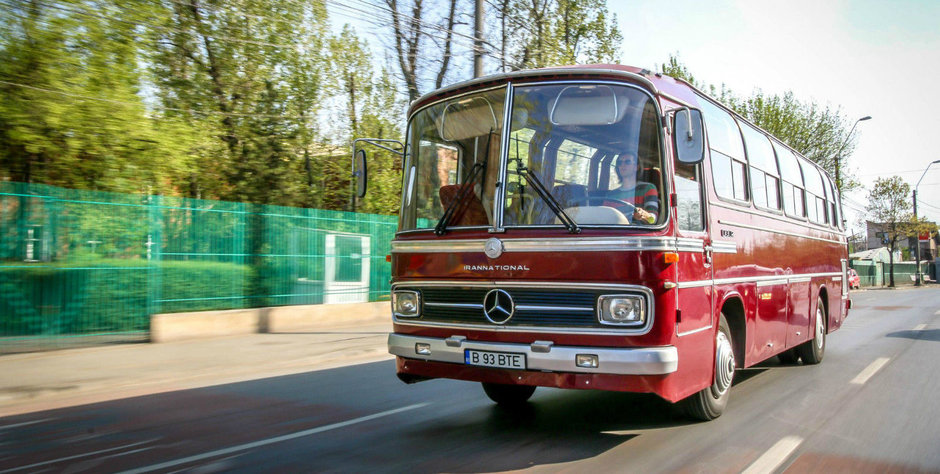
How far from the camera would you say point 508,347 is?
529cm

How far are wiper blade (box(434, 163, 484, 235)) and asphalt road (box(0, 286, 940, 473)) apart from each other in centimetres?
170

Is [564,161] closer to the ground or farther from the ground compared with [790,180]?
closer to the ground

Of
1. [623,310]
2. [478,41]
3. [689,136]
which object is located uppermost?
[478,41]

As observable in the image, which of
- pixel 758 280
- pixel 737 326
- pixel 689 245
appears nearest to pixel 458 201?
pixel 689 245

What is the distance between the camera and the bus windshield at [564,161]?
17.3ft

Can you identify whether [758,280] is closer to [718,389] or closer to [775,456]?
[718,389]

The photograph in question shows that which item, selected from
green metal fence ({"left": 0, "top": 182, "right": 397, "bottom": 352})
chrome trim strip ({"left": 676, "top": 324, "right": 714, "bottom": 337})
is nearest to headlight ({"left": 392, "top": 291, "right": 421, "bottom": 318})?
chrome trim strip ({"left": 676, "top": 324, "right": 714, "bottom": 337})

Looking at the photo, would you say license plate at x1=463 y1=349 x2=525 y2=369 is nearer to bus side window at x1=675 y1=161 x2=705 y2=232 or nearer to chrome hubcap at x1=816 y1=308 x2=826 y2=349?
bus side window at x1=675 y1=161 x2=705 y2=232

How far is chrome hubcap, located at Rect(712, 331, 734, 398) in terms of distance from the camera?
621 centimetres

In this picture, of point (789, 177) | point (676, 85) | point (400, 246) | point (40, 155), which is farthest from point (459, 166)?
point (40, 155)

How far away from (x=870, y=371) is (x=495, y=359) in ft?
22.0

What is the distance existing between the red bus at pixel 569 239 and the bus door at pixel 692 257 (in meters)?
0.02

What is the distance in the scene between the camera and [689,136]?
5258 millimetres

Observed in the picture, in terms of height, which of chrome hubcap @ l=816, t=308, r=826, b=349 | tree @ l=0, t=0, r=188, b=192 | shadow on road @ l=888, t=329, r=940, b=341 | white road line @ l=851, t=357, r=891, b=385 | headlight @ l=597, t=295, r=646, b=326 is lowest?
shadow on road @ l=888, t=329, r=940, b=341
